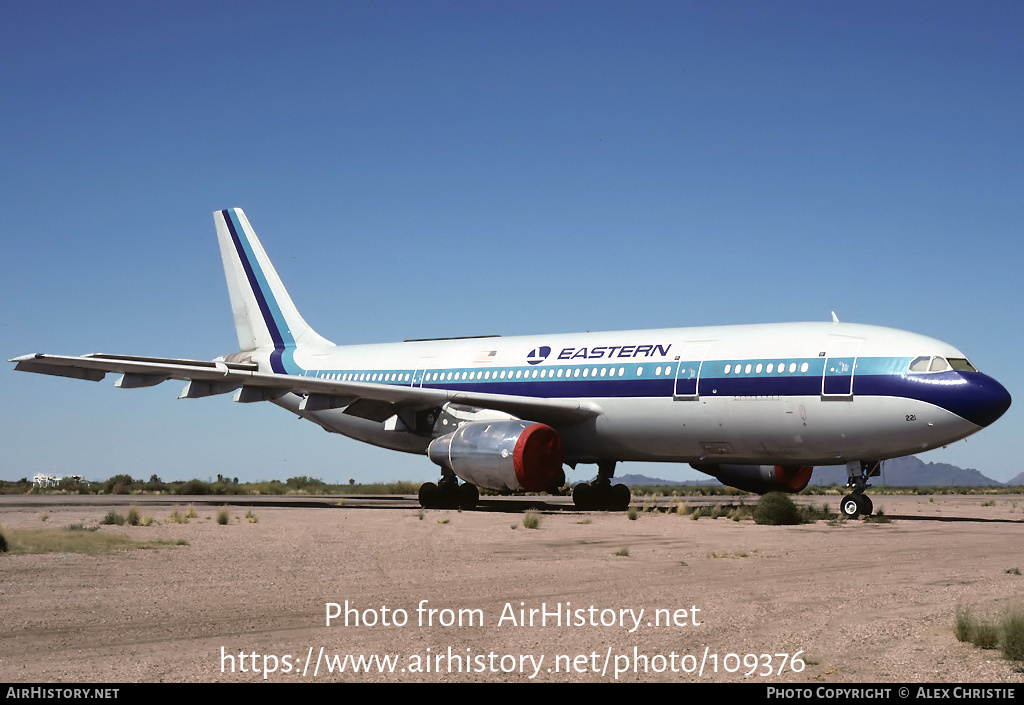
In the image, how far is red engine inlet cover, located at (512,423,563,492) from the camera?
73.6ft

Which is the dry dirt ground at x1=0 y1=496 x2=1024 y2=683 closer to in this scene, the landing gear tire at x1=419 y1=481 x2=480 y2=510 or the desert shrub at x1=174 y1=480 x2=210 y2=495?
the landing gear tire at x1=419 y1=481 x2=480 y2=510

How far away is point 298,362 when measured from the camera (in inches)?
1292

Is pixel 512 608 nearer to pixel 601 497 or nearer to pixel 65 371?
pixel 601 497

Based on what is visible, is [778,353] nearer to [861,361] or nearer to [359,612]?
[861,361]

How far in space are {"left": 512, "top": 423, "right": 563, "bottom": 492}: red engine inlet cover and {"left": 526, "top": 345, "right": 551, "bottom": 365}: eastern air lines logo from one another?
3.41 meters

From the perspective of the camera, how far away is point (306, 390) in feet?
83.4

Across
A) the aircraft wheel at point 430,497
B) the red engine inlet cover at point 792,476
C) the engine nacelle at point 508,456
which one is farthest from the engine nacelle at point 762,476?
the aircraft wheel at point 430,497

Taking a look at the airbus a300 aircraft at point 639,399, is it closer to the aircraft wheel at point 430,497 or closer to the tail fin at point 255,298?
the aircraft wheel at point 430,497

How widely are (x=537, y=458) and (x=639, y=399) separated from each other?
111 inches

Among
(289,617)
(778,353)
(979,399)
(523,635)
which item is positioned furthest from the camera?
(778,353)

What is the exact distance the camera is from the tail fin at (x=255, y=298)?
33.8 metres

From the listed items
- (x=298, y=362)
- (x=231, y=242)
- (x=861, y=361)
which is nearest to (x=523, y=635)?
(x=861, y=361)
